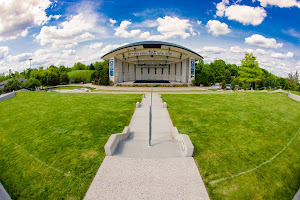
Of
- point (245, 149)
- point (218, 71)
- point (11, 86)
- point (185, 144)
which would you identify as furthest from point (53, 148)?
point (218, 71)

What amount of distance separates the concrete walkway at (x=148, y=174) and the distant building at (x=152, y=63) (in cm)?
3039

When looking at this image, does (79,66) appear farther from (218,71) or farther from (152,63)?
(218,71)

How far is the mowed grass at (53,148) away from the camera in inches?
192

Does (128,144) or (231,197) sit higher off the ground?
(128,144)

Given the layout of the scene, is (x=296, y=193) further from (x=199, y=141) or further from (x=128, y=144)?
(x=128, y=144)

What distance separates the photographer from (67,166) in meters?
5.64

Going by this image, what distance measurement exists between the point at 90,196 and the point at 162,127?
539cm

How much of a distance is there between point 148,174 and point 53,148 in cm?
469

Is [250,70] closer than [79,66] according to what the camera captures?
Yes

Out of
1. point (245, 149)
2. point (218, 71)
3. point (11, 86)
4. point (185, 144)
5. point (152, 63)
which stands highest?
point (152, 63)

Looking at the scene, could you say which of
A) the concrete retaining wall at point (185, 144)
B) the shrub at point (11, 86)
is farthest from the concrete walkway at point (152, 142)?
the shrub at point (11, 86)

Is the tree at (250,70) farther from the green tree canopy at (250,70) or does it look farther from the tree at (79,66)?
the tree at (79,66)

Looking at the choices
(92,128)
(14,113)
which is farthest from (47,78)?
(92,128)

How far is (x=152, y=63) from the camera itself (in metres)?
47.9
